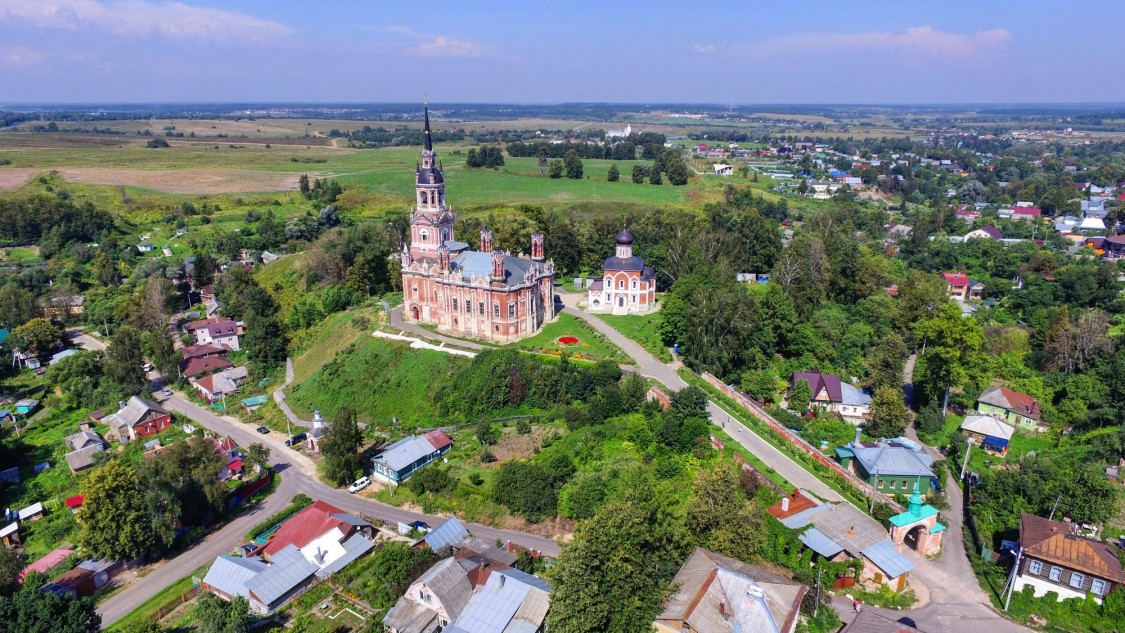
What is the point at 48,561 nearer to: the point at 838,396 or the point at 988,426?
the point at 838,396

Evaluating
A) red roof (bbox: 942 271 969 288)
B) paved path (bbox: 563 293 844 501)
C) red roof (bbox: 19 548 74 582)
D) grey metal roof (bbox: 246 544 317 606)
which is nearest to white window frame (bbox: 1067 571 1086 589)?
paved path (bbox: 563 293 844 501)

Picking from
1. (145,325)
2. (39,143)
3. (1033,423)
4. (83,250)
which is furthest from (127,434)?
(39,143)

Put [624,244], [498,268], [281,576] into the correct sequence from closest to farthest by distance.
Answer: [281,576] < [498,268] < [624,244]

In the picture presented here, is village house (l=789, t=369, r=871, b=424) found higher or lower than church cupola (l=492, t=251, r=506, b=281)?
lower

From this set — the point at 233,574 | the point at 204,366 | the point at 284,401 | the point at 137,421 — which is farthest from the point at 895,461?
the point at 204,366

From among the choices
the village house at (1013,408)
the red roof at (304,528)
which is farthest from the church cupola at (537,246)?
the village house at (1013,408)

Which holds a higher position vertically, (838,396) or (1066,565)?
(838,396)

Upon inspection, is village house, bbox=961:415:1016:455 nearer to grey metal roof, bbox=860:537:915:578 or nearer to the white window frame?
the white window frame
